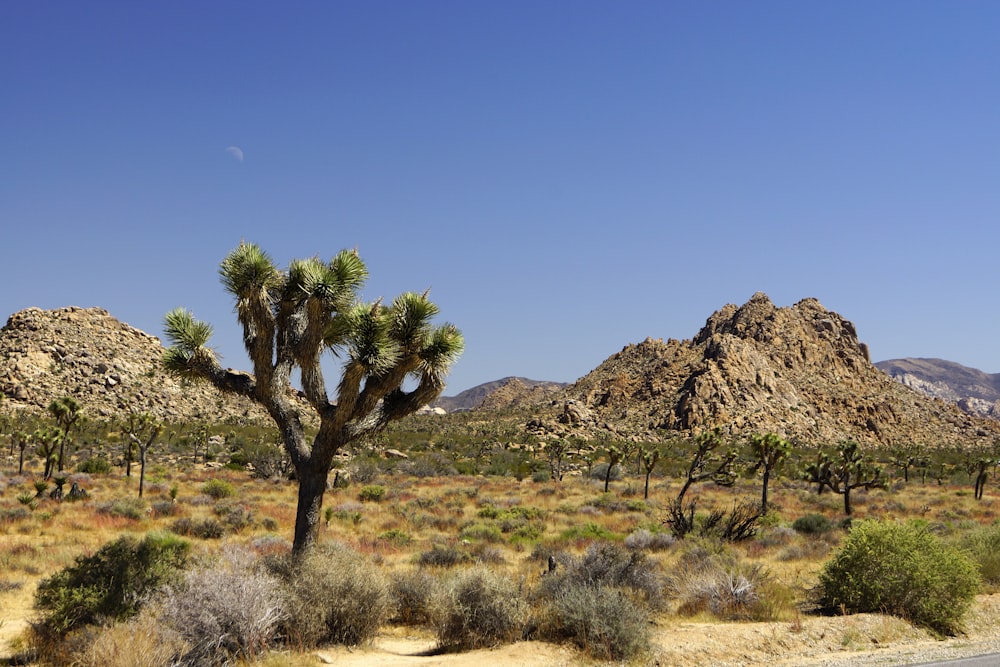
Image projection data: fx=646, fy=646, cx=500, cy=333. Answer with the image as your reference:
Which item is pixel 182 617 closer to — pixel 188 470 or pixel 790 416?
pixel 188 470

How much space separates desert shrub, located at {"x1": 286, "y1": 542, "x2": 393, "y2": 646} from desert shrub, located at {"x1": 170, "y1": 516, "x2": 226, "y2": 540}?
10.9 metres

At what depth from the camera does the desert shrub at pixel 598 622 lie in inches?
333

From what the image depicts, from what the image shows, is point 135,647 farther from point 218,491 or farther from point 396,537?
point 218,491

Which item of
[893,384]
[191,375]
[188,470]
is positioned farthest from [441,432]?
[893,384]

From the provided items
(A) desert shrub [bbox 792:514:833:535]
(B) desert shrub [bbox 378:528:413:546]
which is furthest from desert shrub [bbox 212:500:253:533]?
(A) desert shrub [bbox 792:514:833:535]

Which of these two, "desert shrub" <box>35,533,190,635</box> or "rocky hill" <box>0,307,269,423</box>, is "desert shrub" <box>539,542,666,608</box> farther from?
"rocky hill" <box>0,307,269,423</box>

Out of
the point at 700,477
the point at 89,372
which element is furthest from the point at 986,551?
the point at 89,372

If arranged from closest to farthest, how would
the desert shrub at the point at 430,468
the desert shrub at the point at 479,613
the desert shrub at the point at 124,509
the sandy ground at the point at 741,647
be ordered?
the sandy ground at the point at 741,647 → the desert shrub at the point at 479,613 → the desert shrub at the point at 124,509 → the desert shrub at the point at 430,468

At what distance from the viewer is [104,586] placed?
907cm

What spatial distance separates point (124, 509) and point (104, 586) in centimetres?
1407

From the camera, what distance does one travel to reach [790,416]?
84125 mm

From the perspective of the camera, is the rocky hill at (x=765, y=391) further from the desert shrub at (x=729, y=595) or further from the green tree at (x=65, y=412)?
the desert shrub at (x=729, y=595)

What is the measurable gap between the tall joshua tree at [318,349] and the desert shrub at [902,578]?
25.3 ft

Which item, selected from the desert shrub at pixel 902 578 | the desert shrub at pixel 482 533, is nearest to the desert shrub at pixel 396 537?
the desert shrub at pixel 482 533
